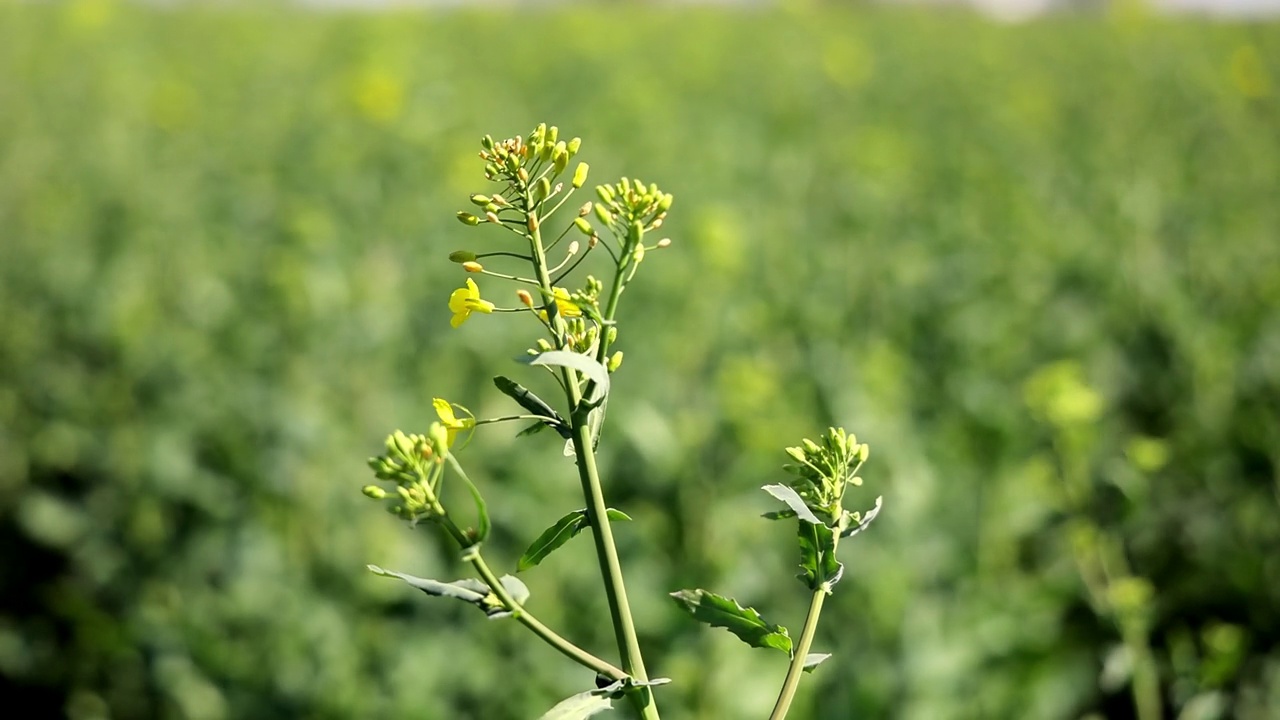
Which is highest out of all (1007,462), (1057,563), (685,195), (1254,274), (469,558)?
(685,195)

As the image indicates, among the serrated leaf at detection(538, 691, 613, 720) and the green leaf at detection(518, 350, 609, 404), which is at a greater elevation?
the green leaf at detection(518, 350, 609, 404)

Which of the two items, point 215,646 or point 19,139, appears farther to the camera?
point 19,139

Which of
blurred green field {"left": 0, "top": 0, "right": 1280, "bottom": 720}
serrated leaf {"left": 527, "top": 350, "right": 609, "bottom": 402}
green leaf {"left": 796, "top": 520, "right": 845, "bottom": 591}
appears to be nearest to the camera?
serrated leaf {"left": 527, "top": 350, "right": 609, "bottom": 402}

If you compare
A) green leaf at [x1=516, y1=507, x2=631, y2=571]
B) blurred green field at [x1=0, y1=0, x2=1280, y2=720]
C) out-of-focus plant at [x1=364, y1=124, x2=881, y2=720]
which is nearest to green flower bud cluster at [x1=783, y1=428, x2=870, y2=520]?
out-of-focus plant at [x1=364, y1=124, x2=881, y2=720]

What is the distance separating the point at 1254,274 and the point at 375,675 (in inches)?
131

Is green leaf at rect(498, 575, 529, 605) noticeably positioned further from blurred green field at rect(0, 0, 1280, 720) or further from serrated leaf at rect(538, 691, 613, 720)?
blurred green field at rect(0, 0, 1280, 720)

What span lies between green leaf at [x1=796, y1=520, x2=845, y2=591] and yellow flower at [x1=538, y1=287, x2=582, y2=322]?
175mm

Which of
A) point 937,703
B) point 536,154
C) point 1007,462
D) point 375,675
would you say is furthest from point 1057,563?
point 536,154

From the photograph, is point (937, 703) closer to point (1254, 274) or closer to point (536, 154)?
point (536, 154)

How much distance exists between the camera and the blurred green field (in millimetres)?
2420

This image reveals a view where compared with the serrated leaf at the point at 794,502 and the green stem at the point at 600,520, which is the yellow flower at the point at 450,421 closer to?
the green stem at the point at 600,520

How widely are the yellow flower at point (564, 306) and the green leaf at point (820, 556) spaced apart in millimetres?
175

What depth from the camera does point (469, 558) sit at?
0.54m

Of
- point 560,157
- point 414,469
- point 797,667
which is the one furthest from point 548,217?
point 797,667
